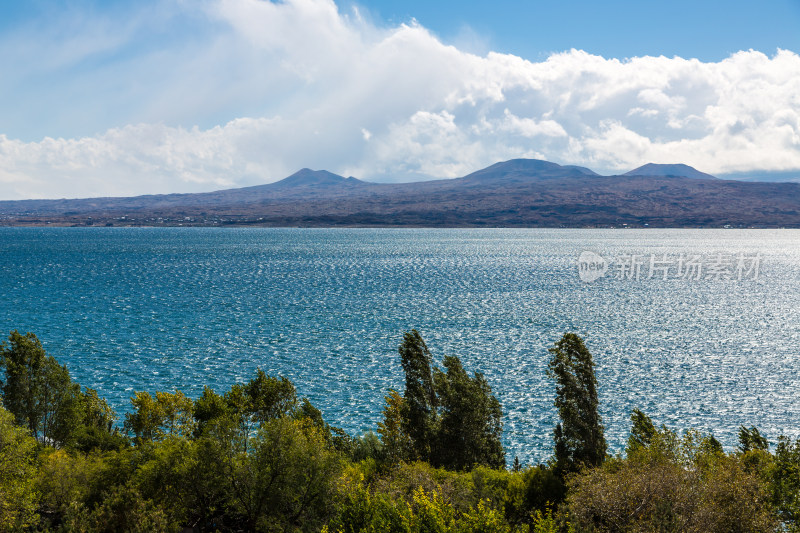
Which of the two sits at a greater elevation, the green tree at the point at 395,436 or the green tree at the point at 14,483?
the green tree at the point at 14,483

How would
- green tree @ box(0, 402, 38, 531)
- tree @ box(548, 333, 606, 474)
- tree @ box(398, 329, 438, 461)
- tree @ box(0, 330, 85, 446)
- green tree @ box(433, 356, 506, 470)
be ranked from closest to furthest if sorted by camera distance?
green tree @ box(0, 402, 38, 531) < tree @ box(548, 333, 606, 474) < green tree @ box(433, 356, 506, 470) < tree @ box(398, 329, 438, 461) < tree @ box(0, 330, 85, 446)

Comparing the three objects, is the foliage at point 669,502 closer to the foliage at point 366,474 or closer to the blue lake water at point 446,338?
the foliage at point 366,474

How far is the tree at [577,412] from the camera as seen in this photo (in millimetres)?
41281

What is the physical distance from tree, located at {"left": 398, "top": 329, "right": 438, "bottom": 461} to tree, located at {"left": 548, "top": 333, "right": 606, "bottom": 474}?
11.1 meters

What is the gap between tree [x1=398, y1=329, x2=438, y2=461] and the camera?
157 feet

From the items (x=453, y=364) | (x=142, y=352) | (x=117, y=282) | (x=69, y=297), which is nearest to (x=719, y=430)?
(x=453, y=364)

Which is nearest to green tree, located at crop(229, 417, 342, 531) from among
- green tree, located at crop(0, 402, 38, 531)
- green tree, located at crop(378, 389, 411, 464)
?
green tree, located at crop(0, 402, 38, 531)

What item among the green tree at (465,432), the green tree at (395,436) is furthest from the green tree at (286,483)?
the green tree at (465,432)

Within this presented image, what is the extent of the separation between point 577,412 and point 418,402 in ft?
45.5

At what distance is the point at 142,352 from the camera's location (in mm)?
88750

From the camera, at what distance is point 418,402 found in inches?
1953

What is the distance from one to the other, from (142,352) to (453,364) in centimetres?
6049

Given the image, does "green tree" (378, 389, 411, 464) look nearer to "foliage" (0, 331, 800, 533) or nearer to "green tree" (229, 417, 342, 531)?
"foliage" (0, 331, 800, 533)

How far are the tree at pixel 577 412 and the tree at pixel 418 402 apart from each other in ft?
36.4
